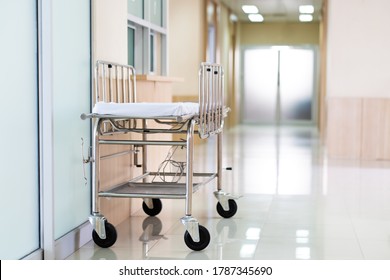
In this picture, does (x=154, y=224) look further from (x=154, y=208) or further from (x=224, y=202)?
(x=224, y=202)

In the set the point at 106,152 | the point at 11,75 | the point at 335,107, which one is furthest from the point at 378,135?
the point at 11,75

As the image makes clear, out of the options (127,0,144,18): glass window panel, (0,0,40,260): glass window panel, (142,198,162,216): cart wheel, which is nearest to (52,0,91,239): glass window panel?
(0,0,40,260): glass window panel

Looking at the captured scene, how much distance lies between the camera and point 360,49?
11.1 meters

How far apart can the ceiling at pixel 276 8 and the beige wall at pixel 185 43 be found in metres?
3.89

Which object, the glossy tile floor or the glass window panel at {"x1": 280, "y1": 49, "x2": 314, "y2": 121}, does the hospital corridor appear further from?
the glass window panel at {"x1": 280, "y1": 49, "x2": 314, "y2": 121}

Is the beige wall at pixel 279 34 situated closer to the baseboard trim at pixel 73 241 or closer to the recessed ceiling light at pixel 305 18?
the recessed ceiling light at pixel 305 18

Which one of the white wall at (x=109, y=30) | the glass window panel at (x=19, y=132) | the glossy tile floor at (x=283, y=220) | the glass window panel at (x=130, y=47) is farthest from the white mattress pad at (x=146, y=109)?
the glass window panel at (x=130, y=47)

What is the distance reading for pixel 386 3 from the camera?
1089cm

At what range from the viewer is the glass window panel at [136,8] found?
738cm

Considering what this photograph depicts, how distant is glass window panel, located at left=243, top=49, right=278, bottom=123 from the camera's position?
74.4ft

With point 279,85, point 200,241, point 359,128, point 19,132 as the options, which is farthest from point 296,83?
point 19,132

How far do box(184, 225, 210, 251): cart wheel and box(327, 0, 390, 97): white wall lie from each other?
7.02m

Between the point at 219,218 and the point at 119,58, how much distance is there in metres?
1.57

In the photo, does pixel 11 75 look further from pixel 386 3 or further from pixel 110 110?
pixel 386 3
